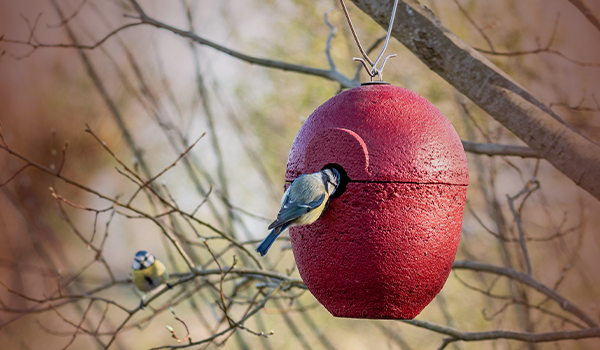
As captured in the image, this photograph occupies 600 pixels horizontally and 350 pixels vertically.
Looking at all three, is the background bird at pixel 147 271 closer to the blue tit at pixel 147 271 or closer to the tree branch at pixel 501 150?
the blue tit at pixel 147 271

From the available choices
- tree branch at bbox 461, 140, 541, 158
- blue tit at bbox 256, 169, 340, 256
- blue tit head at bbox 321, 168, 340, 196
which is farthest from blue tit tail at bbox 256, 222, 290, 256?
tree branch at bbox 461, 140, 541, 158

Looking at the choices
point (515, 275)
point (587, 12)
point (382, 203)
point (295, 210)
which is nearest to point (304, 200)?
point (295, 210)

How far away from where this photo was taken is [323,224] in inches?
42.2

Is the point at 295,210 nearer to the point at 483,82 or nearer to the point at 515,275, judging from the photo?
the point at 483,82

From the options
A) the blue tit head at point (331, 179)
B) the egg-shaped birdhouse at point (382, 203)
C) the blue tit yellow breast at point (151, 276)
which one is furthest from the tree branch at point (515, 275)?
the blue tit yellow breast at point (151, 276)

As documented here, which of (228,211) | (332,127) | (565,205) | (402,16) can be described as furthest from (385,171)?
(565,205)

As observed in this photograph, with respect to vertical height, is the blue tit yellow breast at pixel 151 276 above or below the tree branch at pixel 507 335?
above

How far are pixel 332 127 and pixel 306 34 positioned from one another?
2790 millimetres

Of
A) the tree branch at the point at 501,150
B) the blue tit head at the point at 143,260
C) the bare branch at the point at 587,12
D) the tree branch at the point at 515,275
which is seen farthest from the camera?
the blue tit head at the point at 143,260

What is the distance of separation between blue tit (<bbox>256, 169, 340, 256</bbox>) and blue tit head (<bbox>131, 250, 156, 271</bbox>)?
5.12 feet

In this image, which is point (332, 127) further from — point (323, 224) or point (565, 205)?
point (565, 205)

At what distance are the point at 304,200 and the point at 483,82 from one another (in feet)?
3.07

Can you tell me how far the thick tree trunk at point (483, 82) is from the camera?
1512 mm

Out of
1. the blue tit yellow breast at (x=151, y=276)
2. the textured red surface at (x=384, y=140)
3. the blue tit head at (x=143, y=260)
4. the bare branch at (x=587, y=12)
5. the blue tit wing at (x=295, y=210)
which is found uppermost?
the bare branch at (x=587, y=12)
